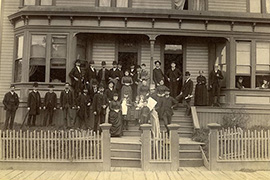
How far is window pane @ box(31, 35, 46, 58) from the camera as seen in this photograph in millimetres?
16203

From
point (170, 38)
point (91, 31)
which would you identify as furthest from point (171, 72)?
point (91, 31)

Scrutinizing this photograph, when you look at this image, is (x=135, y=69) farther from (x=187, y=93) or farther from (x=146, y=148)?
(x=146, y=148)

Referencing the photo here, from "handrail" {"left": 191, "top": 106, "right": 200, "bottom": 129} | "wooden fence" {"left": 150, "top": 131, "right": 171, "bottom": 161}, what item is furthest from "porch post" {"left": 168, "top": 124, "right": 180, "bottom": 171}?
"handrail" {"left": 191, "top": 106, "right": 200, "bottom": 129}

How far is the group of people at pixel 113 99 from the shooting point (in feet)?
43.9

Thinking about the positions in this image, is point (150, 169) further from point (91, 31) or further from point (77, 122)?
point (91, 31)

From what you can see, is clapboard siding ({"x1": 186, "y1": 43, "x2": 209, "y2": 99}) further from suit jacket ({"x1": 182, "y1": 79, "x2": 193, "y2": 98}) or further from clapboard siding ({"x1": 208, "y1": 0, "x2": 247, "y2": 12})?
suit jacket ({"x1": 182, "y1": 79, "x2": 193, "y2": 98})

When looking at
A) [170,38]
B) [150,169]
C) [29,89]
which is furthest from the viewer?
[170,38]

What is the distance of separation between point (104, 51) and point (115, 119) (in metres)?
5.56

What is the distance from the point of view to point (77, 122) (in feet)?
49.2

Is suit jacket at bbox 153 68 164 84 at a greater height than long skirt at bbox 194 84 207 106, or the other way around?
suit jacket at bbox 153 68 164 84

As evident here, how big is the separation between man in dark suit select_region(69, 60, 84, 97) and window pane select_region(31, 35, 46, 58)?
198 centimetres

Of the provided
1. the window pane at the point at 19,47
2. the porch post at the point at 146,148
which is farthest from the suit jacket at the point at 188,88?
the window pane at the point at 19,47

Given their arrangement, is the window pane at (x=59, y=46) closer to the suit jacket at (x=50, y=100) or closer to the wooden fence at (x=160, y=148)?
the suit jacket at (x=50, y=100)

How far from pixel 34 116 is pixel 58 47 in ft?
11.9
